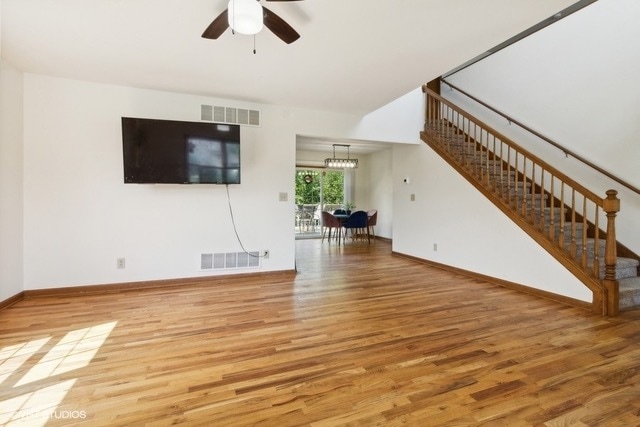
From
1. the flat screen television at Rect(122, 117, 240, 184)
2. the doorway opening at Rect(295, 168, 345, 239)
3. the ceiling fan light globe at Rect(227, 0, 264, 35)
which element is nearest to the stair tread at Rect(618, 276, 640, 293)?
the ceiling fan light globe at Rect(227, 0, 264, 35)

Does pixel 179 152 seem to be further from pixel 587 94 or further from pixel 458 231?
pixel 587 94

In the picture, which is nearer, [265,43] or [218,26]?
[218,26]

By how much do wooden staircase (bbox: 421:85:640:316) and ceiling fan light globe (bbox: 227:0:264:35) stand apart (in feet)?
11.2

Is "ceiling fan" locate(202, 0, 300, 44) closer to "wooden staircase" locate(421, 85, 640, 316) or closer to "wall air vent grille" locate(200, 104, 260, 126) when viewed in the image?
"wall air vent grille" locate(200, 104, 260, 126)

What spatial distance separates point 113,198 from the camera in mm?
3732

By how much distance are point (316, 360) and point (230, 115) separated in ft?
11.2

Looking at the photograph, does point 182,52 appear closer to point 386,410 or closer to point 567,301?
point 386,410

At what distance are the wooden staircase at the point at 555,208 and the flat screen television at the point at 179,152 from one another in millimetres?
3471

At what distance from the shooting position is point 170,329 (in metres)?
2.66

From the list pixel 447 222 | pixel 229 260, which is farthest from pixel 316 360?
pixel 447 222

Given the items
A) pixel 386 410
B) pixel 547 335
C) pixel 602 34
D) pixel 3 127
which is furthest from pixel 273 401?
pixel 602 34

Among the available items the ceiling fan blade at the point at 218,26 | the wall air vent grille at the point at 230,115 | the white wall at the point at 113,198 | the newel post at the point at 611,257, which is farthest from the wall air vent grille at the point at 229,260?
the newel post at the point at 611,257

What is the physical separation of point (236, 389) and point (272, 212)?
2903mm

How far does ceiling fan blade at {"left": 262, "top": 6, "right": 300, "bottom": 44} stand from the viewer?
1.98 meters
